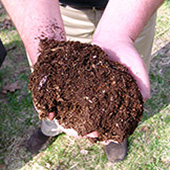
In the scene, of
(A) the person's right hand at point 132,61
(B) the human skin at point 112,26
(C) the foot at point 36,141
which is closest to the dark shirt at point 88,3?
(B) the human skin at point 112,26

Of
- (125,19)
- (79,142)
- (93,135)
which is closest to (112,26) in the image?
(125,19)

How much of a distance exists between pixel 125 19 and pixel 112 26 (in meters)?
0.13

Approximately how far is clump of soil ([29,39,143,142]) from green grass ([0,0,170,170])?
1.59 m

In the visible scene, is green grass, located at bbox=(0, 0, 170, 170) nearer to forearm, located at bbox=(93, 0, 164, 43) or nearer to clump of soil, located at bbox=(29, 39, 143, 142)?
clump of soil, located at bbox=(29, 39, 143, 142)

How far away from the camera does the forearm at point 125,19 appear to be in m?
1.88

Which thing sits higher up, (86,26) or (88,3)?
(88,3)

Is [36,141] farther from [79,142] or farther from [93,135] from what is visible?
[93,135]

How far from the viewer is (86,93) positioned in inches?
60.4

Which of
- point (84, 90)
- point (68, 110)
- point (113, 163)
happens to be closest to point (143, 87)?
point (84, 90)

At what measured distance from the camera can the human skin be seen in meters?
1.74

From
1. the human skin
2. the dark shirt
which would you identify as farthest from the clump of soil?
the dark shirt

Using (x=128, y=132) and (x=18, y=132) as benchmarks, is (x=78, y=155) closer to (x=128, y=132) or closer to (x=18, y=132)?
(x=18, y=132)

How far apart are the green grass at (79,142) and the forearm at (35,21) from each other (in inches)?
70.1

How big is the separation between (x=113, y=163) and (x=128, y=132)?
1.59 meters
